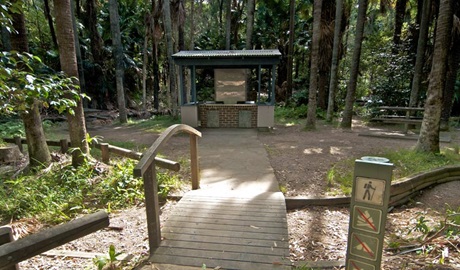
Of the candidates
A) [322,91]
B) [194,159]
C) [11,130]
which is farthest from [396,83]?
[11,130]

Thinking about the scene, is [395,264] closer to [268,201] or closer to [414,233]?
[414,233]

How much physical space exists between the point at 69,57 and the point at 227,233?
14.1 ft

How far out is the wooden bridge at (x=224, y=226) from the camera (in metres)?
2.54

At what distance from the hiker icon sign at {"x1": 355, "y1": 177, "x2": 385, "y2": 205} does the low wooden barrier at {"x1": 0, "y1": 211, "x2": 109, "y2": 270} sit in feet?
5.44

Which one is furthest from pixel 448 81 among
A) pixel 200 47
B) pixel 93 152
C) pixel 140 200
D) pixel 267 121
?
pixel 200 47

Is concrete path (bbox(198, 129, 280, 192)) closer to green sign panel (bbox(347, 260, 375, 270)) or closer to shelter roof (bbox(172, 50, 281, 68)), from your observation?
green sign panel (bbox(347, 260, 375, 270))

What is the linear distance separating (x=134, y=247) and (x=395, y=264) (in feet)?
8.93

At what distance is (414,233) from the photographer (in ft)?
10.2

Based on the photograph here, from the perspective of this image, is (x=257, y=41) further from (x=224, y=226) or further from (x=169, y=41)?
(x=224, y=226)

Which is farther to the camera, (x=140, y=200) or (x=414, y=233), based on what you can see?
(x=140, y=200)

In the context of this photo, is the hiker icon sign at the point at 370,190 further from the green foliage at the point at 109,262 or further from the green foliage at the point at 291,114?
the green foliage at the point at 291,114

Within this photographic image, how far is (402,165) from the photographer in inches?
207

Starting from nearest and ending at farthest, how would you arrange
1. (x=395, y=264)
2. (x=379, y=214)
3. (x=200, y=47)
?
(x=379, y=214) < (x=395, y=264) < (x=200, y=47)

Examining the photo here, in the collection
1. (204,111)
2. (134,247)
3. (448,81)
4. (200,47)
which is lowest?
(134,247)
